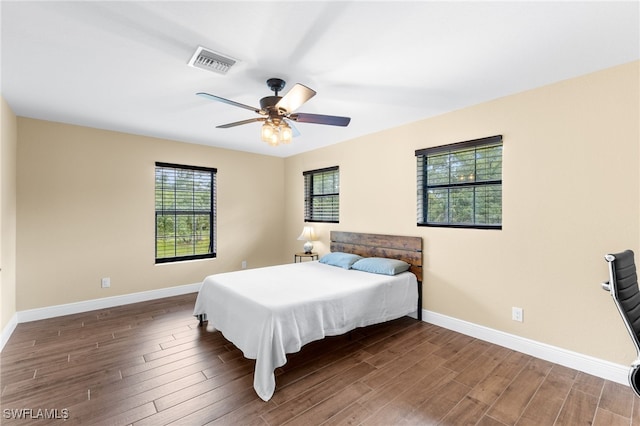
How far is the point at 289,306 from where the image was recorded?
234 centimetres

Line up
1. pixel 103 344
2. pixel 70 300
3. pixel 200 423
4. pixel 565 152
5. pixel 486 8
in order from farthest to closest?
pixel 70 300, pixel 103 344, pixel 565 152, pixel 200 423, pixel 486 8

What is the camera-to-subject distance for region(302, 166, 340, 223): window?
189 inches

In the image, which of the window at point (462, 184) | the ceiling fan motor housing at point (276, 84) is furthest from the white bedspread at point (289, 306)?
the ceiling fan motor housing at point (276, 84)

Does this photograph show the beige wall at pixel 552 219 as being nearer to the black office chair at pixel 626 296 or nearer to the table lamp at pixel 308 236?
the black office chair at pixel 626 296

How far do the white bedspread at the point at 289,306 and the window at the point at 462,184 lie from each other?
2.85 feet

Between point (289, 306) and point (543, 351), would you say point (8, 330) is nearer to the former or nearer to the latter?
point (289, 306)

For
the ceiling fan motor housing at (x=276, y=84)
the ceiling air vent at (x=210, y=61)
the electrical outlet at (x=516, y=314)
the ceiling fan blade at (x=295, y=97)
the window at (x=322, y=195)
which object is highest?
the ceiling air vent at (x=210, y=61)

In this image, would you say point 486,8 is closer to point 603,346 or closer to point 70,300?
point 603,346

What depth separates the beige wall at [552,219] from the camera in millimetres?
2236

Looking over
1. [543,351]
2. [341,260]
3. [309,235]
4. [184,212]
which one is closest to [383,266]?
[341,260]

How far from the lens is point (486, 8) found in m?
1.61

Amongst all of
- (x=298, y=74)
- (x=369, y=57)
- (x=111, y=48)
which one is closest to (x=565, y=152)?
(x=369, y=57)

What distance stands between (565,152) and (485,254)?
114cm

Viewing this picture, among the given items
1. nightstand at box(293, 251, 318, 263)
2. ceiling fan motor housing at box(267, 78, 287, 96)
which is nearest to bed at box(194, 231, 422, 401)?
nightstand at box(293, 251, 318, 263)
